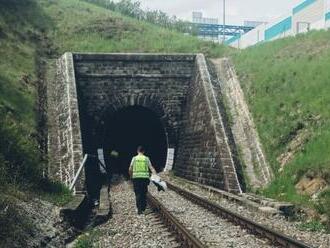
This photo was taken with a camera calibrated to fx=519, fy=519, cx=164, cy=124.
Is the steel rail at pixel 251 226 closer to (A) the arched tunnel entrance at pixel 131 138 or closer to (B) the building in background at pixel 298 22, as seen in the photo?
(A) the arched tunnel entrance at pixel 131 138

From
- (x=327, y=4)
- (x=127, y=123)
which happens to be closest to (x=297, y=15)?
(x=327, y=4)

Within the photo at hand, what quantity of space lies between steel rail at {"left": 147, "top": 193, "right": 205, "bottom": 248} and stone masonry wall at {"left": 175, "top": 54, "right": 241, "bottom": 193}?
14.1 ft

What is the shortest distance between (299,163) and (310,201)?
2097mm

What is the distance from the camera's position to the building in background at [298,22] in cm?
3769

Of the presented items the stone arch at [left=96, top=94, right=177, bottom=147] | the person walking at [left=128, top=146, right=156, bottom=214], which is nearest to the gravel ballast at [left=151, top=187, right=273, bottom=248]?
the person walking at [left=128, top=146, right=156, bottom=214]

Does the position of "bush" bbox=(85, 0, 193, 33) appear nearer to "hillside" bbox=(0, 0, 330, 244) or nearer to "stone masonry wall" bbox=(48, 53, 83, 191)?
"hillside" bbox=(0, 0, 330, 244)

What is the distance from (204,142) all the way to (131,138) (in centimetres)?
1302

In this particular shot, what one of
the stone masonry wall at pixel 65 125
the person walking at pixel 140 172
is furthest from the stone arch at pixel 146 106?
the person walking at pixel 140 172

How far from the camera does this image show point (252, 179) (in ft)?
55.3

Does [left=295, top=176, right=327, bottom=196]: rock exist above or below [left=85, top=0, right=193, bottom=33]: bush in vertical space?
below

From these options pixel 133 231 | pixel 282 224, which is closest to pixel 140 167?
pixel 133 231

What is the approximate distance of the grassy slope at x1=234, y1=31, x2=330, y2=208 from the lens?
14414mm

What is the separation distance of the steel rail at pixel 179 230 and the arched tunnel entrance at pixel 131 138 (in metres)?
15.1

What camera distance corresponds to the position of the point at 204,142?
19703mm
